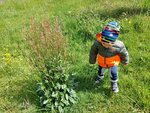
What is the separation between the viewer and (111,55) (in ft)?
17.4

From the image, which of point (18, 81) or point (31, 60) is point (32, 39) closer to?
point (31, 60)

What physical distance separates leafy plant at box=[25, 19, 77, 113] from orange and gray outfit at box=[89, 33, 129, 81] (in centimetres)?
56

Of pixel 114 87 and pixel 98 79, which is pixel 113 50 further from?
pixel 98 79

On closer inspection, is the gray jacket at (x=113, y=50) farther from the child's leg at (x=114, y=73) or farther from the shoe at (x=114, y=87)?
the shoe at (x=114, y=87)

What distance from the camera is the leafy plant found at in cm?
Result: 515

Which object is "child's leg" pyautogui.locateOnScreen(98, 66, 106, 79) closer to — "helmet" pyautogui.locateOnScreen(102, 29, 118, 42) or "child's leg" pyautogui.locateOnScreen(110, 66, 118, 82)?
"child's leg" pyautogui.locateOnScreen(110, 66, 118, 82)

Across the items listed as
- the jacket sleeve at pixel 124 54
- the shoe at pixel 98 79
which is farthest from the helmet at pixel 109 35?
the shoe at pixel 98 79

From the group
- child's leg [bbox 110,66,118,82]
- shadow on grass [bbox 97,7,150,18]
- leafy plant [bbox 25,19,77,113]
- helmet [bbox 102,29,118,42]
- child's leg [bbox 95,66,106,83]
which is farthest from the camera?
shadow on grass [bbox 97,7,150,18]

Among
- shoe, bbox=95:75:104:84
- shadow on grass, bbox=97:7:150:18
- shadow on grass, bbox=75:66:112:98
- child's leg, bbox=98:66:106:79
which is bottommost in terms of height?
shadow on grass, bbox=75:66:112:98

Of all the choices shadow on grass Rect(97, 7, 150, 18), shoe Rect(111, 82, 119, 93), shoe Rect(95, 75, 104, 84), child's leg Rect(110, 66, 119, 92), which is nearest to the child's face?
child's leg Rect(110, 66, 119, 92)

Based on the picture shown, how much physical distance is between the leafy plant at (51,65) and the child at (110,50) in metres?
0.59

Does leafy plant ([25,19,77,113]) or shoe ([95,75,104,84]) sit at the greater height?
leafy plant ([25,19,77,113])

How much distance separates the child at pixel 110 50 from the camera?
16.6 ft

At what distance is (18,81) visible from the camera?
249 inches
